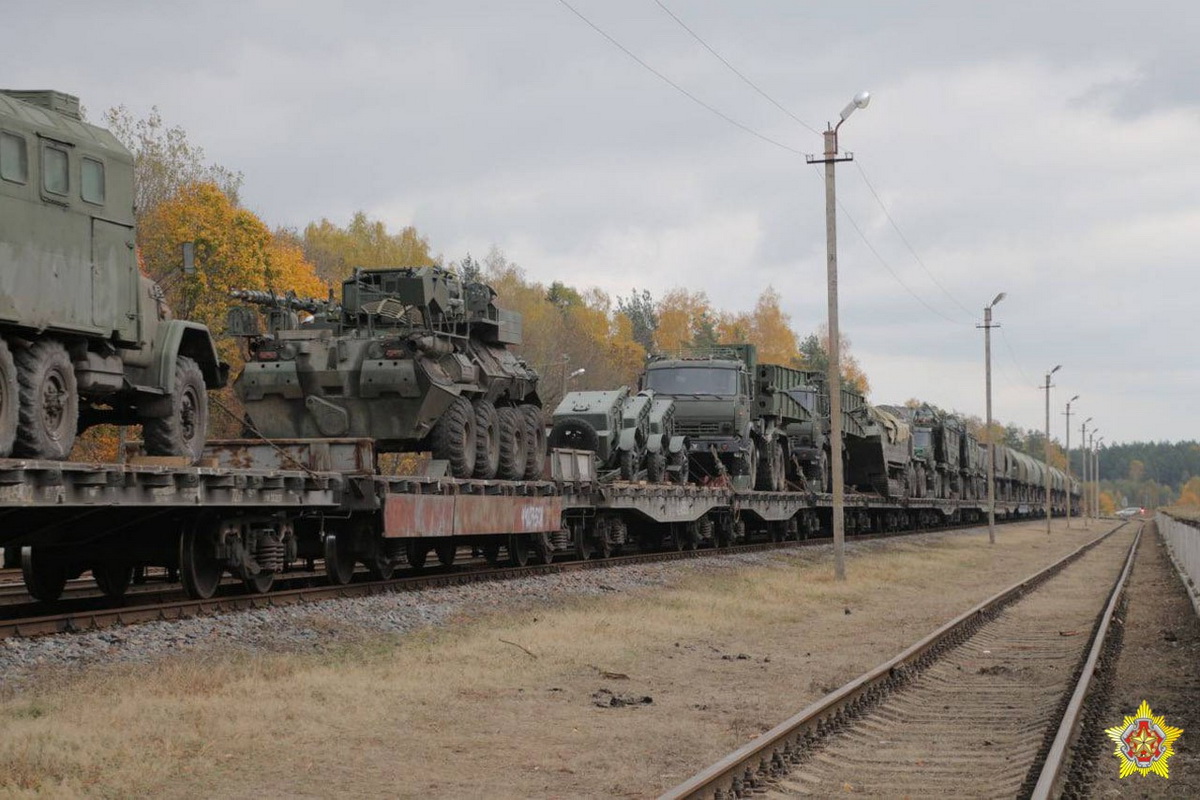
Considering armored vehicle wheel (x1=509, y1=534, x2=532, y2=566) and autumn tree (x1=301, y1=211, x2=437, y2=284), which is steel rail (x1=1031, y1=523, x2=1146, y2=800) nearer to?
armored vehicle wheel (x1=509, y1=534, x2=532, y2=566)

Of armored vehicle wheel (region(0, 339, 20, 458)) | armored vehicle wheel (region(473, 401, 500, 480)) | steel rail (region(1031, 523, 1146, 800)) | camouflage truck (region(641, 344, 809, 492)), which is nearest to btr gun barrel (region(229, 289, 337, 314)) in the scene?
armored vehicle wheel (region(473, 401, 500, 480))

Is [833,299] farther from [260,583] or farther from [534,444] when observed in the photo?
[260,583]

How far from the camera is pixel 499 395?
22.2 m

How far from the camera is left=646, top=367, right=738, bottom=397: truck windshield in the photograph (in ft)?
107

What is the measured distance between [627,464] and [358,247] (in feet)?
185

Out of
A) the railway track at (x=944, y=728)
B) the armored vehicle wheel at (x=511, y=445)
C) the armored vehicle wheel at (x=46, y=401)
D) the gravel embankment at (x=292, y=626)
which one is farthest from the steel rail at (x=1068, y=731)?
the armored vehicle wheel at (x=511, y=445)

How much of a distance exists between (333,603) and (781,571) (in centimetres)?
1266

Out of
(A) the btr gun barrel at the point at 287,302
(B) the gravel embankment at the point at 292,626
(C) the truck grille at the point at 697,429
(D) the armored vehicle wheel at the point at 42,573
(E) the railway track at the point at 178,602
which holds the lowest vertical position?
(B) the gravel embankment at the point at 292,626

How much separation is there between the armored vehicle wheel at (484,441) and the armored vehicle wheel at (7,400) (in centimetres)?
975

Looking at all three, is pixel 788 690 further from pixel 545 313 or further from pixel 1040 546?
pixel 545 313

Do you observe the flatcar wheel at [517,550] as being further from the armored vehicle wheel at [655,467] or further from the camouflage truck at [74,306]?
the camouflage truck at [74,306]

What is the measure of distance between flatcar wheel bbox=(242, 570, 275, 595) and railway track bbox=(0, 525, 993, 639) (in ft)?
0.32

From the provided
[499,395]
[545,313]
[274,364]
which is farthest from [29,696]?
[545,313]

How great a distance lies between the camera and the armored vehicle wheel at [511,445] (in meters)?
22.3
